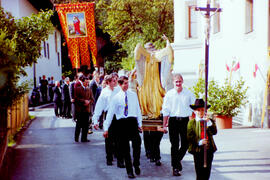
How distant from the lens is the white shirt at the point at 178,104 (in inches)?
256

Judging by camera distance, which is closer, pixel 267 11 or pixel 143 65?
pixel 143 65

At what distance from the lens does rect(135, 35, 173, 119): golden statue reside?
769cm

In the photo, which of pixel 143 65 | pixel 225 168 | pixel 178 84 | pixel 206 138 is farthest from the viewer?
pixel 143 65

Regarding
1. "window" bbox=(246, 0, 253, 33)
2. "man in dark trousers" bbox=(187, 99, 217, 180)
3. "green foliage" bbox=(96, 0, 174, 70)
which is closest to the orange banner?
"window" bbox=(246, 0, 253, 33)

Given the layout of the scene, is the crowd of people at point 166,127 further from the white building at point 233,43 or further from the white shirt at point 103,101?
the white building at point 233,43

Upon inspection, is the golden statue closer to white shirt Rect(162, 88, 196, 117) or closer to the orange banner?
white shirt Rect(162, 88, 196, 117)

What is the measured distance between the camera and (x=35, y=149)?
31.9 ft

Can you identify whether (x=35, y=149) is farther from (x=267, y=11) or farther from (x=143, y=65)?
(x=267, y=11)

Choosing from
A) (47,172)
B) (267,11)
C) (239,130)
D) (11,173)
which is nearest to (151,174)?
(47,172)

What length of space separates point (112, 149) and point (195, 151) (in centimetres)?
311

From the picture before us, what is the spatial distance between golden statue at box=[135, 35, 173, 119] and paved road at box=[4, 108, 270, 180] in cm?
114

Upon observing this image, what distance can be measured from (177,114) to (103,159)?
2.45m

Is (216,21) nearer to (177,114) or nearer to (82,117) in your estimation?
(82,117)

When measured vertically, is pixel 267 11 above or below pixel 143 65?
above
